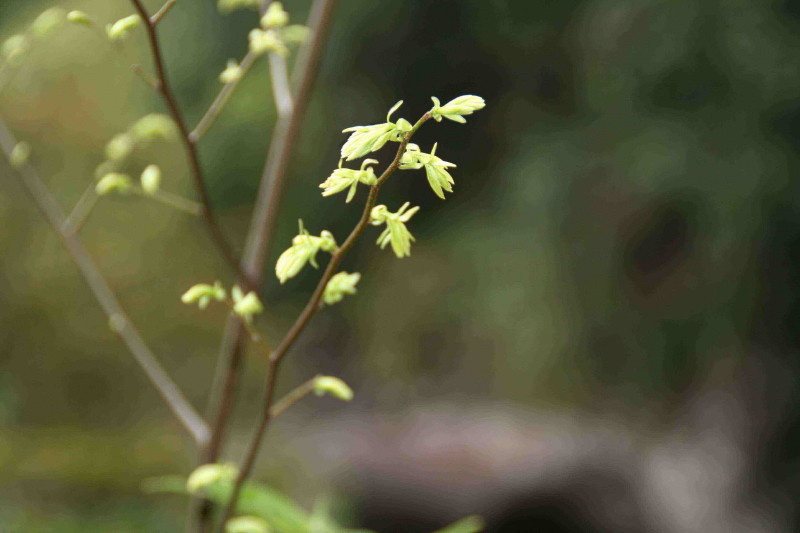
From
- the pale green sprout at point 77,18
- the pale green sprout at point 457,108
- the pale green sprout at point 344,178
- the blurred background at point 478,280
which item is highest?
the pale green sprout at point 457,108

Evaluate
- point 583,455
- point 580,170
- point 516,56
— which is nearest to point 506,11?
point 516,56

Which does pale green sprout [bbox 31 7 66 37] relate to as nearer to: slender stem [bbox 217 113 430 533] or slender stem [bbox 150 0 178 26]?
slender stem [bbox 150 0 178 26]

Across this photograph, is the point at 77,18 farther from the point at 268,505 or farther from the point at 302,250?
the point at 268,505

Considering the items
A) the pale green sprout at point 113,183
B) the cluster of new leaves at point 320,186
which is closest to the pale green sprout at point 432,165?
the cluster of new leaves at point 320,186

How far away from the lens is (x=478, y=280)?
210cm

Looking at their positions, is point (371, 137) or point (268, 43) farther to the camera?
point (268, 43)

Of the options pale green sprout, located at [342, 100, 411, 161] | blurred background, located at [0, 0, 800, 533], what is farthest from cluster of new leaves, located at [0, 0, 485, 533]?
blurred background, located at [0, 0, 800, 533]

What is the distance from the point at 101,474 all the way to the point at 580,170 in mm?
1591

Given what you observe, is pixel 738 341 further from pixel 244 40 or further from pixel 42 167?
pixel 42 167

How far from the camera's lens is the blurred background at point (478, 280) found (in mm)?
1744

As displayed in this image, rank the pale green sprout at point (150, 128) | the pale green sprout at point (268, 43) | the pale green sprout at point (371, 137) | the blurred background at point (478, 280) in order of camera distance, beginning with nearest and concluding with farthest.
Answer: the pale green sprout at point (371, 137)
the pale green sprout at point (268, 43)
the pale green sprout at point (150, 128)
the blurred background at point (478, 280)

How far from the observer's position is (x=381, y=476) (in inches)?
83.7

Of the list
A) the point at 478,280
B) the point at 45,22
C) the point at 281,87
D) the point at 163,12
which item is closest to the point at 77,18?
the point at 163,12

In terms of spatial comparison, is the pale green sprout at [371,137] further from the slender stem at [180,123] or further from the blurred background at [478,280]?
the blurred background at [478,280]
